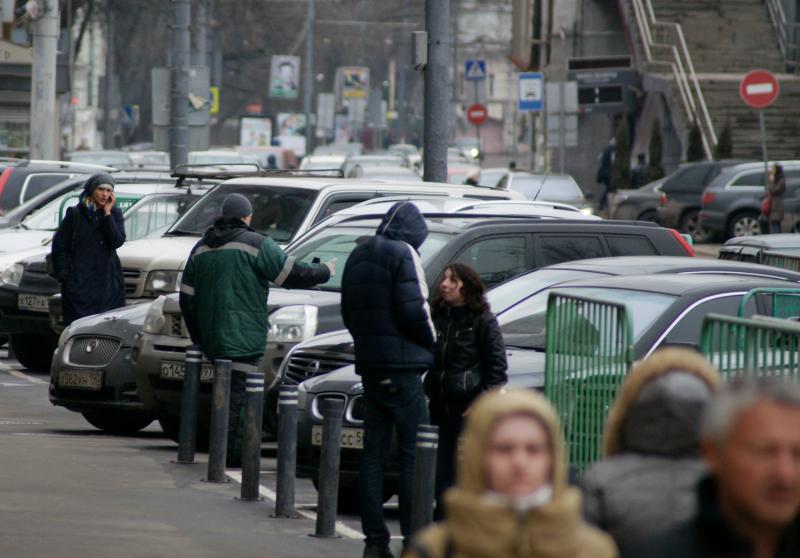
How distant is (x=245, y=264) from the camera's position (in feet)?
36.1

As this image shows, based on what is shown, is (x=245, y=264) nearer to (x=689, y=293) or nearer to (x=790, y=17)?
(x=689, y=293)

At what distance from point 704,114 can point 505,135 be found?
333 ft

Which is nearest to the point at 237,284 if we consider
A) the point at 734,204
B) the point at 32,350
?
the point at 32,350

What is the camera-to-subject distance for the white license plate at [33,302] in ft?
55.4

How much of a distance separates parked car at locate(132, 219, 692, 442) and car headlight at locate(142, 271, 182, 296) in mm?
2792

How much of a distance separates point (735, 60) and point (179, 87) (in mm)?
29372

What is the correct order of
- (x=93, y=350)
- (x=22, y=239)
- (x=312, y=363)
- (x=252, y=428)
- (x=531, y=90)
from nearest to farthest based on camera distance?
(x=252, y=428) < (x=312, y=363) < (x=93, y=350) < (x=22, y=239) < (x=531, y=90)

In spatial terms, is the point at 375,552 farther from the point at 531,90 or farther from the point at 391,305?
the point at 531,90

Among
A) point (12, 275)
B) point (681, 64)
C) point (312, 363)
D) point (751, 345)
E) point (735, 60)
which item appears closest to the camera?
point (751, 345)

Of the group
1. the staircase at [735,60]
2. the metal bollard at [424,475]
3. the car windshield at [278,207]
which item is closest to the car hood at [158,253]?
the car windshield at [278,207]

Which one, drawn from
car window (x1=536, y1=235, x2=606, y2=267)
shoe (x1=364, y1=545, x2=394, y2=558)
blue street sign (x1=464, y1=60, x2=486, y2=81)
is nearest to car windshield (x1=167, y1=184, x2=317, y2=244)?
car window (x1=536, y1=235, x2=606, y2=267)

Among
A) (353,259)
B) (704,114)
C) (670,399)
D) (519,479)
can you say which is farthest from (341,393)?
(704,114)

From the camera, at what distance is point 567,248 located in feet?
40.8

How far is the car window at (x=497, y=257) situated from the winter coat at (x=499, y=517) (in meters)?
8.24
